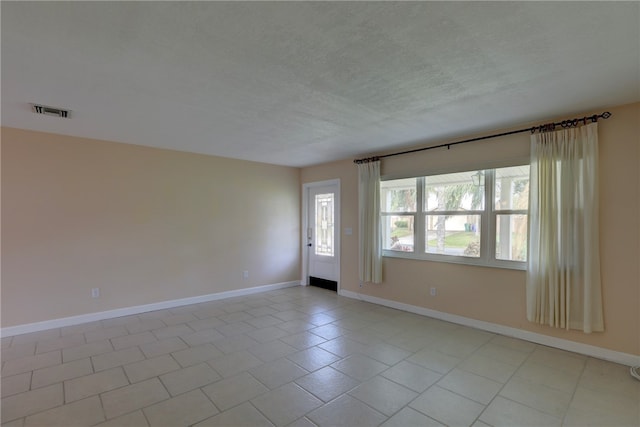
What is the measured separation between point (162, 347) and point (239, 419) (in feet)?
5.48

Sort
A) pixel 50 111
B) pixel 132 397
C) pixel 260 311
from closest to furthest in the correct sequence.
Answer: pixel 132 397, pixel 50 111, pixel 260 311

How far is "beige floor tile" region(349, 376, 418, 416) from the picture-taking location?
2.28 m

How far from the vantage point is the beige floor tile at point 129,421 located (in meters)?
2.06

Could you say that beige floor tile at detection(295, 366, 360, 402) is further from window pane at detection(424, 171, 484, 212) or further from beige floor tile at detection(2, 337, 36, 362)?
beige floor tile at detection(2, 337, 36, 362)

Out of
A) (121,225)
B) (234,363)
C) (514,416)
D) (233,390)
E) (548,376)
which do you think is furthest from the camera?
(121,225)

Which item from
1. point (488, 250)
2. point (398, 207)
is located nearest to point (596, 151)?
point (488, 250)

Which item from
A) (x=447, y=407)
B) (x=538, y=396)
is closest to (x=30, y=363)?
(x=447, y=407)

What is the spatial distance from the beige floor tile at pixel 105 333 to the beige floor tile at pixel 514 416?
392 centimetres

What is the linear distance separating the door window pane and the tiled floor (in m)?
2.15

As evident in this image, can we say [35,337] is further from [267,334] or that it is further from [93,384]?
[267,334]

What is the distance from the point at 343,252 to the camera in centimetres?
562

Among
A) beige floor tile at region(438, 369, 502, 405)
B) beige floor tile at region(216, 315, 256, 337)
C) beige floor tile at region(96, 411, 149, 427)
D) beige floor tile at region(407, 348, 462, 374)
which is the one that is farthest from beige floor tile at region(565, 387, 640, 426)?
beige floor tile at region(216, 315, 256, 337)

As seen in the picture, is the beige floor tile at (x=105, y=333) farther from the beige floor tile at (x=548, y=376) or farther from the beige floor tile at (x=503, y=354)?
the beige floor tile at (x=548, y=376)

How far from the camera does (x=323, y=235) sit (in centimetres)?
614
